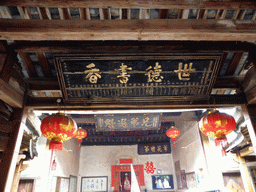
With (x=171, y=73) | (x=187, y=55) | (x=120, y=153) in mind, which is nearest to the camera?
(x=187, y=55)

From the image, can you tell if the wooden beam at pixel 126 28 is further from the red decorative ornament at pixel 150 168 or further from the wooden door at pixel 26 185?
the red decorative ornament at pixel 150 168

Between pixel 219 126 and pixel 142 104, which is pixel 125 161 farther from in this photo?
pixel 219 126

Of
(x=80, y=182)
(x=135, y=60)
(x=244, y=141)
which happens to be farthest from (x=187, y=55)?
(x=80, y=182)

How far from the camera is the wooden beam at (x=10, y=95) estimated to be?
244cm

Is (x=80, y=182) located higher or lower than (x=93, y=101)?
lower

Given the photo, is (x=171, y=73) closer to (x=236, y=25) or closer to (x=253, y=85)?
(x=236, y=25)

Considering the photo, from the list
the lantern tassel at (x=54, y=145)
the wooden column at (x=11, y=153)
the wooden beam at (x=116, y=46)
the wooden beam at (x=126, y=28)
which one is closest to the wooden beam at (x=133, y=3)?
the wooden beam at (x=126, y=28)

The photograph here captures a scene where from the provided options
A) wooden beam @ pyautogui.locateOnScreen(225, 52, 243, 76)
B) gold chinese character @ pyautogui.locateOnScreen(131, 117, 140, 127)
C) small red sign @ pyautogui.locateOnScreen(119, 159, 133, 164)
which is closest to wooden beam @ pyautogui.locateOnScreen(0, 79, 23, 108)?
gold chinese character @ pyautogui.locateOnScreen(131, 117, 140, 127)

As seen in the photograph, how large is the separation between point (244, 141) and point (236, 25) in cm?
304

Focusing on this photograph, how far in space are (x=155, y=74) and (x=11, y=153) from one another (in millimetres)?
2665

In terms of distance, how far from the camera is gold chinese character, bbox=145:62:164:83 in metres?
2.84

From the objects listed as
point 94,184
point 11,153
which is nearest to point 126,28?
point 11,153

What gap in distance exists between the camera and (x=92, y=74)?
2865mm

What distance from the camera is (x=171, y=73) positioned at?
9.52ft
